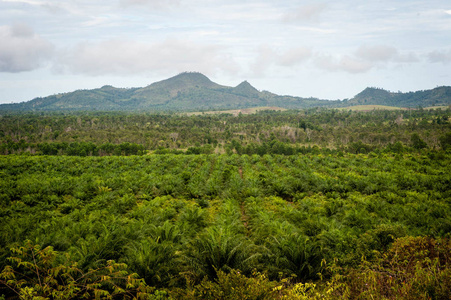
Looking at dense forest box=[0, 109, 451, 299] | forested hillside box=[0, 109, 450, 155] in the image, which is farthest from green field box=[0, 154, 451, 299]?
forested hillside box=[0, 109, 450, 155]

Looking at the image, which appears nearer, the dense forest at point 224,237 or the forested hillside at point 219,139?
the dense forest at point 224,237

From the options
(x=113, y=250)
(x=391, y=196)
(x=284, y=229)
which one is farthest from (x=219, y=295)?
(x=391, y=196)

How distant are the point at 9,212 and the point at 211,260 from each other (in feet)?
49.1

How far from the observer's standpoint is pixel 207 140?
9044cm

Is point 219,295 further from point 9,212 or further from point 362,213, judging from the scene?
point 9,212

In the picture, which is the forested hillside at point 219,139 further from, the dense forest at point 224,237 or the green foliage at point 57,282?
the green foliage at point 57,282

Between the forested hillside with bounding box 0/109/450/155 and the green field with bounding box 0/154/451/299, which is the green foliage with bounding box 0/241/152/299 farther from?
the forested hillside with bounding box 0/109/450/155

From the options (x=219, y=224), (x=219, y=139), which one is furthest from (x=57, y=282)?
(x=219, y=139)

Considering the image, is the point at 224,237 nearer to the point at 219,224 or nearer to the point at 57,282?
the point at 219,224

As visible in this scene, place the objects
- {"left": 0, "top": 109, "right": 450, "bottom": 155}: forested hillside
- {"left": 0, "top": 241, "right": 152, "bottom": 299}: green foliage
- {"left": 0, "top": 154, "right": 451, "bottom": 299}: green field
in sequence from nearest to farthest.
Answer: {"left": 0, "top": 241, "right": 152, "bottom": 299}: green foliage
{"left": 0, "top": 154, "right": 451, "bottom": 299}: green field
{"left": 0, "top": 109, "right": 450, "bottom": 155}: forested hillside

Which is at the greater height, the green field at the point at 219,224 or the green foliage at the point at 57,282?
the green foliage at the point at 57,282

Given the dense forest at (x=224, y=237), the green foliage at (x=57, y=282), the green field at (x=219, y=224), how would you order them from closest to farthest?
the green foliage at (x=57, y=282) < the dense forest at (x=224, y=237) < the green field at (x=219, y=224)

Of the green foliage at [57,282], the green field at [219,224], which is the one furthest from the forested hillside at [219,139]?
the green foliage at [57,282]

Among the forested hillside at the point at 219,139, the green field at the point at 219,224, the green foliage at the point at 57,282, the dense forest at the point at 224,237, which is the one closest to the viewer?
the green foliage at the point at 57,282
